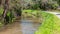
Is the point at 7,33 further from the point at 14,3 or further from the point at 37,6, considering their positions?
the point at 37,6

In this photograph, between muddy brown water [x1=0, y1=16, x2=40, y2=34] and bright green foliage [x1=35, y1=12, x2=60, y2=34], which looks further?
muddy brown water [x1=0, y1=16, x2=40, y2=34]

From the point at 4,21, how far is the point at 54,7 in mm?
18865

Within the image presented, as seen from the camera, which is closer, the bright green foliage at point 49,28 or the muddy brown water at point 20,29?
the bright green foliage at point 49,28

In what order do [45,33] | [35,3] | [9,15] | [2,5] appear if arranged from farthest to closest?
[35,3], [9,15], [2,5], [45,33]

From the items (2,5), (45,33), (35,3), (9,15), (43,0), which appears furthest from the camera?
(35,3)

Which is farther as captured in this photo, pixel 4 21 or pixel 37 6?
pixel 37 6

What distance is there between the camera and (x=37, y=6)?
3434cm

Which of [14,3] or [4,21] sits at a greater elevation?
[14,3]

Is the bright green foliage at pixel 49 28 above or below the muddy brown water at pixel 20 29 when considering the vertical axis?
above

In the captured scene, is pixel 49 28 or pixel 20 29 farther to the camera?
pixel 20 29

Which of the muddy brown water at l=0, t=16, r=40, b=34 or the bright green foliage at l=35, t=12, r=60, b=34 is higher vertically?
the bright green foliage at l=35, t=12, r=60, b=34

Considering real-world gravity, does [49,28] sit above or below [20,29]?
above

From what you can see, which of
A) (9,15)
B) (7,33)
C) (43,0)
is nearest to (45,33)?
(7,33)

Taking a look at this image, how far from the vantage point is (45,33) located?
9.63m
